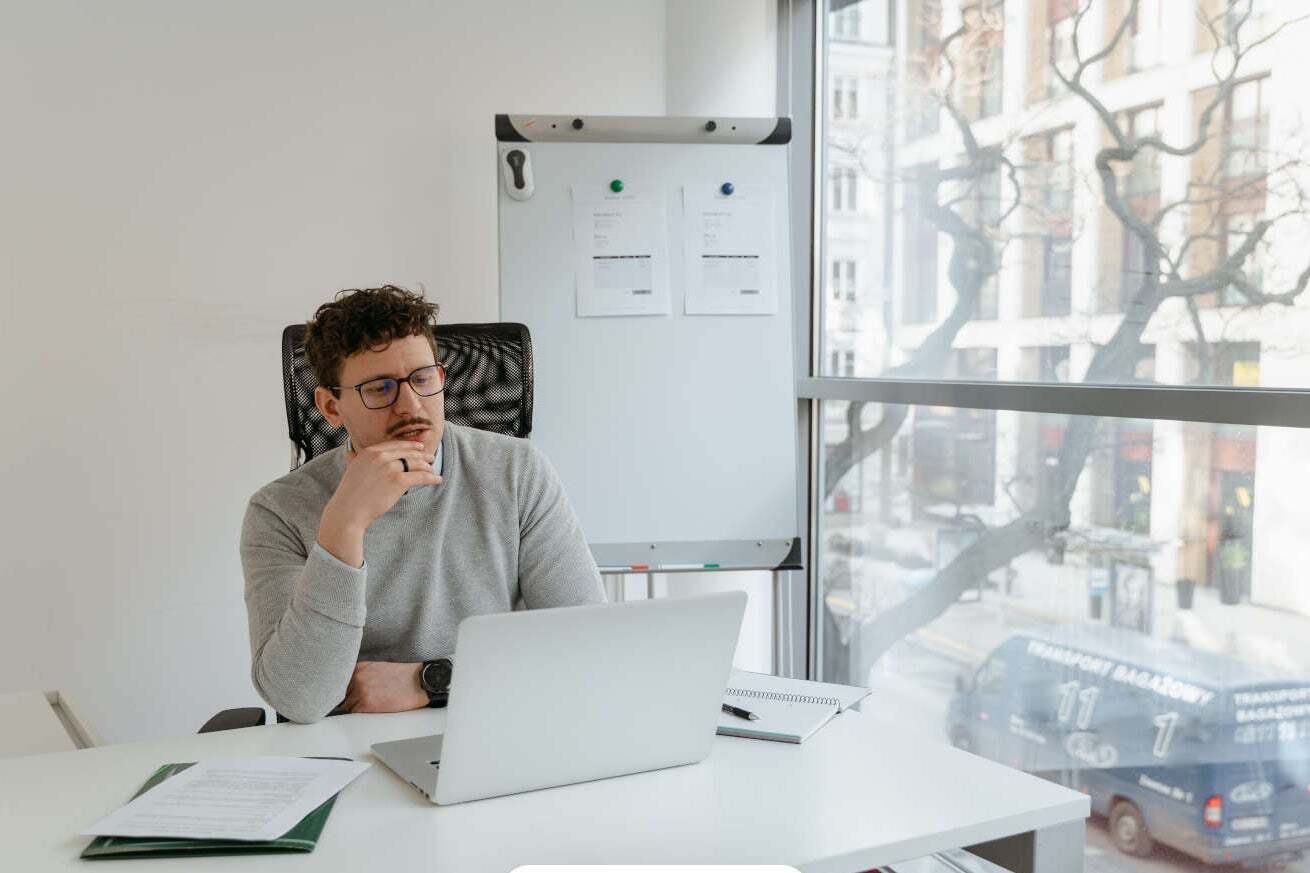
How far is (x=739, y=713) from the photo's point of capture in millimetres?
1542

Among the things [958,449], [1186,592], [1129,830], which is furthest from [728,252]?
[1129,830]

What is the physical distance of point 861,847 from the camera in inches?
45.4

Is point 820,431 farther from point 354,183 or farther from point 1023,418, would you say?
point 354,183

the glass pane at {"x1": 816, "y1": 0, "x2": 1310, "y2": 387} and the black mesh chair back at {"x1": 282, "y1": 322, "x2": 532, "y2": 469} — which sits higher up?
the glass pane at {"x1": 816, "y1": 0, "x2": 1310, "y2": 387}

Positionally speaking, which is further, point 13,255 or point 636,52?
point 636,52

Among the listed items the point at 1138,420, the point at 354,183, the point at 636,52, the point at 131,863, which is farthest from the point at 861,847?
the point at 636,52

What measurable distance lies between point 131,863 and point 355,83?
7.83 feet

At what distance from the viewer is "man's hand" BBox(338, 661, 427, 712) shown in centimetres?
160

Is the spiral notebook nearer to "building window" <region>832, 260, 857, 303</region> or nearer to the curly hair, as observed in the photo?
the curly hair

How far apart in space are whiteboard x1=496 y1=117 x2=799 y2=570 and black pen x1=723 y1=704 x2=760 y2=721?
128 centimetres

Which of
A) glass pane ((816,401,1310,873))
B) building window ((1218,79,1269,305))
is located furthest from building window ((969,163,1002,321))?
building window ((1218,79,1269,305))

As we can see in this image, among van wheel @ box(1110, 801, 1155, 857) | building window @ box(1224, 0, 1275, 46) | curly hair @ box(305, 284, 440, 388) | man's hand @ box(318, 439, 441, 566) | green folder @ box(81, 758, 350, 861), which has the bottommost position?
van wheel @ box(1110, 801, 1155, 857)

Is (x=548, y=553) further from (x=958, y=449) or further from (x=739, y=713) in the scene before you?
(x=958, y=449)

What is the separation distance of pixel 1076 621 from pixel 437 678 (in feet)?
4.57
